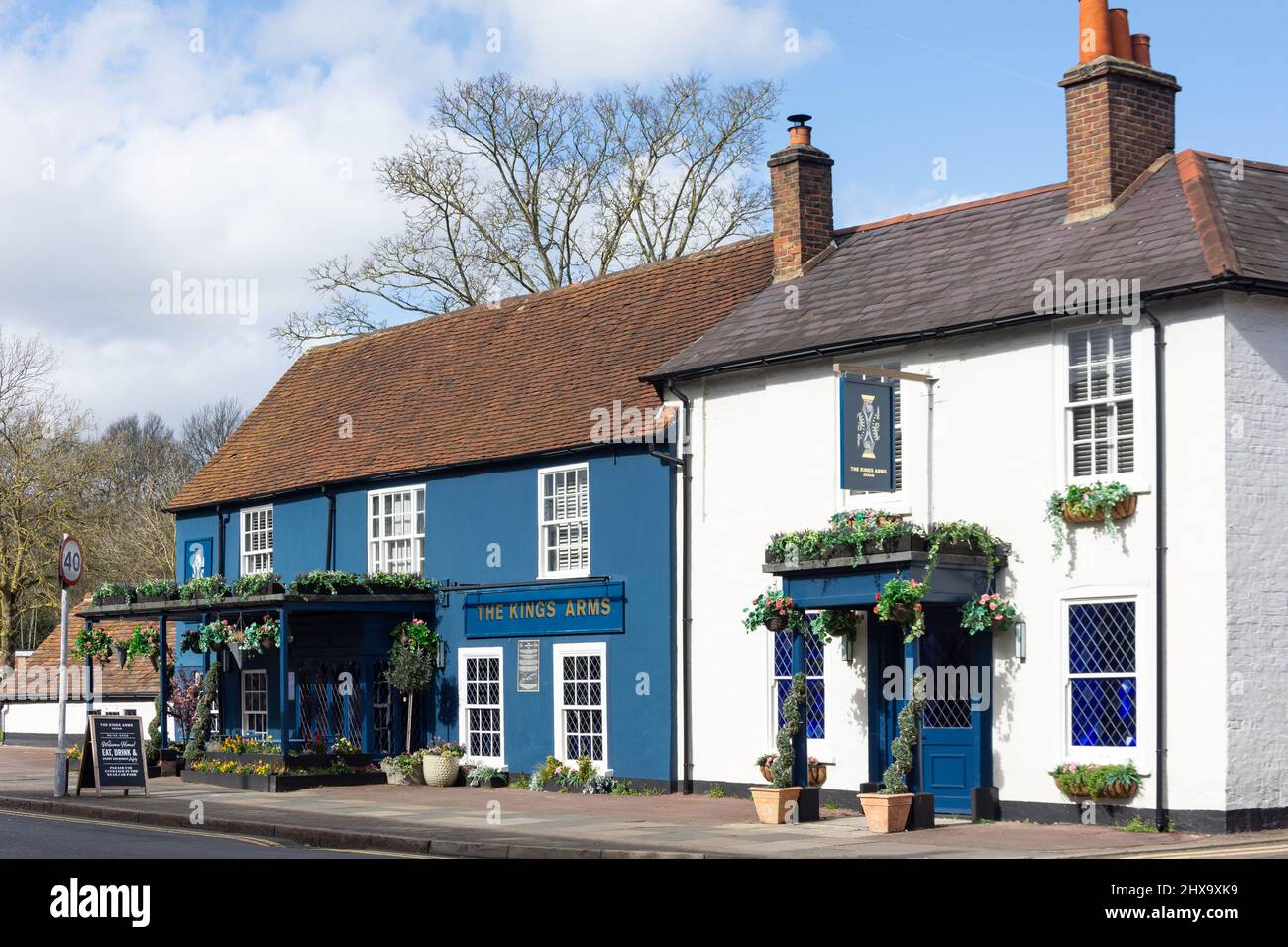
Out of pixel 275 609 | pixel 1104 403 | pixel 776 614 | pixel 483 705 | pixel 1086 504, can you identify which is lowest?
pixel 483 705

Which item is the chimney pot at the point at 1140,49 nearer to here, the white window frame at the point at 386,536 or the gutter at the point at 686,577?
the gutter at the point at 686,577

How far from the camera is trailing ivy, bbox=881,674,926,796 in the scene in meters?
18.7

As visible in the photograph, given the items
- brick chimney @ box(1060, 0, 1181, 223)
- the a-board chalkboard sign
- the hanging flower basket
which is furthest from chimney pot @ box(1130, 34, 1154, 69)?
the a-board chalkboard sign

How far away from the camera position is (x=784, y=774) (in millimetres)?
19859

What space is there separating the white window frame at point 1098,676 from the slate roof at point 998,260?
329 centimetres

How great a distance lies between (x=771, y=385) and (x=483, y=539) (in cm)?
639

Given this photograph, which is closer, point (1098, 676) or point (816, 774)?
point (1098, 676)

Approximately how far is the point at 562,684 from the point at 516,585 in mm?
1729

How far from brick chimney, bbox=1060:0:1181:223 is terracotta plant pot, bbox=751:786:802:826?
7.87m

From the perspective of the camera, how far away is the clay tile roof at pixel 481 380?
2609cm

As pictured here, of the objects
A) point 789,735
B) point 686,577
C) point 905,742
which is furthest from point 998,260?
point 789,735

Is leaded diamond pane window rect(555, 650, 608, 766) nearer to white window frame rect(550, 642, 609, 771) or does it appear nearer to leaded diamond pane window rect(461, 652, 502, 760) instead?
white window frame rect(550, 642, 609, 771)

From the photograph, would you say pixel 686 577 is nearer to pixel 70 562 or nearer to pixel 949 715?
pixel 949 715

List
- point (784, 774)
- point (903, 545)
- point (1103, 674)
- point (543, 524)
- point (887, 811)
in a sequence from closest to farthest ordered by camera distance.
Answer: point (887, 811) → point (1103, 674) → point (903, 545) → point (784, 774) → point (543, 524)
